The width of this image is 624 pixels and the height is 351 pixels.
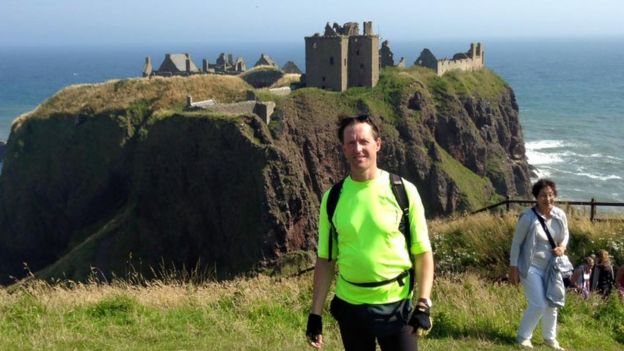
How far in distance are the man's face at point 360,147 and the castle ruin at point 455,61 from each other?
65.6 metres

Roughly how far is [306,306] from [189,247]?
127ft

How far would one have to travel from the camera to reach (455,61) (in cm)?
7550

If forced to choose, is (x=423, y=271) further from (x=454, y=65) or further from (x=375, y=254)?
(x=454, y=65)

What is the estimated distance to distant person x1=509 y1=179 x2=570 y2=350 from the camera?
941 centimetres

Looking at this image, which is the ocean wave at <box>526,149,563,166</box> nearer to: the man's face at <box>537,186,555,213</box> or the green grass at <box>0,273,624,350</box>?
the green grass at <box>0,273,624,350</box>

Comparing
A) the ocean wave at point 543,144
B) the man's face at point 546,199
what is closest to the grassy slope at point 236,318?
the man's face at point 546,199

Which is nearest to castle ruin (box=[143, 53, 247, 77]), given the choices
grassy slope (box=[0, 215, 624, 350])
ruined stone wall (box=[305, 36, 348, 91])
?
ruined stone wall (box=[305, 36, 348, 91])

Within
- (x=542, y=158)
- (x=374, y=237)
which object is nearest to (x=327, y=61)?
(x=542, y=158)

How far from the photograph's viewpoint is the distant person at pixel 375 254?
20.2 ft

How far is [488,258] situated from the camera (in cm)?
1483

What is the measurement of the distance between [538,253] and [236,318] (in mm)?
4560

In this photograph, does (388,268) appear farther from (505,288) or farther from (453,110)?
(453,110)

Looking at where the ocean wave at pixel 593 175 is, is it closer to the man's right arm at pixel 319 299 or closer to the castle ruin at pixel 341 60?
the castle ruin at pixel 341 60

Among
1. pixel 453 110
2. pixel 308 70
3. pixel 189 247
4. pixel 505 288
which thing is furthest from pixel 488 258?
pixel 453 110
